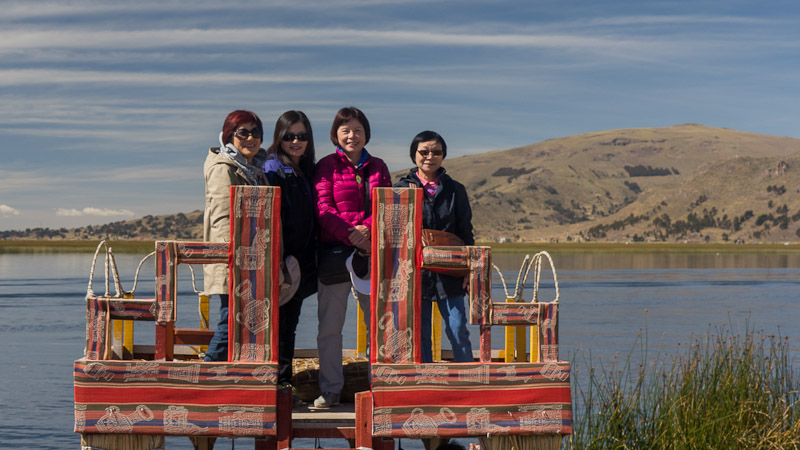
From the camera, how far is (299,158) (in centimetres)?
646

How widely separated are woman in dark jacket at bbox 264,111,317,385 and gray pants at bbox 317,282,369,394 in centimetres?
13

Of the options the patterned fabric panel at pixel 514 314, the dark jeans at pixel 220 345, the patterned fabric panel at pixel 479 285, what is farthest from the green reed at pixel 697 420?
the dark jeans at pixel 220 345

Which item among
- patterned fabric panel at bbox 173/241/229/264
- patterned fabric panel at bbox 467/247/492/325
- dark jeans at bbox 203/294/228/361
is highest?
patterned fabric panel at bbox 173/241/229/264

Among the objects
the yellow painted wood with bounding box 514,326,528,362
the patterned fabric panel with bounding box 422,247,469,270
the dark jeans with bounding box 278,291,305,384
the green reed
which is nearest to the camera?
the patterned fabric panel with bounding box 422,247,469,270

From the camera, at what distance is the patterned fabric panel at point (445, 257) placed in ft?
17.9

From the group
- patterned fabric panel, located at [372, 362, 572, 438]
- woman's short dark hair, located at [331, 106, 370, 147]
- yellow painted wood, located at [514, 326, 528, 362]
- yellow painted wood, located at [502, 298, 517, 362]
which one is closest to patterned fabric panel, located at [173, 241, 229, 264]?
patterned fabric panel, located at [372, 362, 572, 438]

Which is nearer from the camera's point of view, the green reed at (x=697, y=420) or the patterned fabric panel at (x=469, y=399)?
the patterned fabric panel at (x=469, y=399)

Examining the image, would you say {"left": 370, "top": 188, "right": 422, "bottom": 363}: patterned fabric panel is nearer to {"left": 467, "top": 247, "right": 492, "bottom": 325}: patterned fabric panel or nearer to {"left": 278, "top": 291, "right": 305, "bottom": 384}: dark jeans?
{"left": 467, "top": 247, "right": 492, "bottom": 325}: patterned fabric panel

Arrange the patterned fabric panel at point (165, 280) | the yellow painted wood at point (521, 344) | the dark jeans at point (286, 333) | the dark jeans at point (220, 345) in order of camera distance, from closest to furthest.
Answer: the patterned fabric panel at point (165, 280) < the dark jeans at point (220, 345) < the dark jeans at point (286, 333) < the yellow painted wood at point (521, 344)

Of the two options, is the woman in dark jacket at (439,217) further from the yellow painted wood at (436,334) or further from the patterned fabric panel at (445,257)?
the patterned fabric panel at (445,257)

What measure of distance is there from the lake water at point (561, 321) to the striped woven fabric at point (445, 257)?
4.96m

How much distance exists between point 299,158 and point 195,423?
6.65 feet

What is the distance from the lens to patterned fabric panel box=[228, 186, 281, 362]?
5.40 m

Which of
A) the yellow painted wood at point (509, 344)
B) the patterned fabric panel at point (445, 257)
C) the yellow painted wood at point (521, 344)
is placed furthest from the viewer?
the yellow painted wood at point (509, 344)
